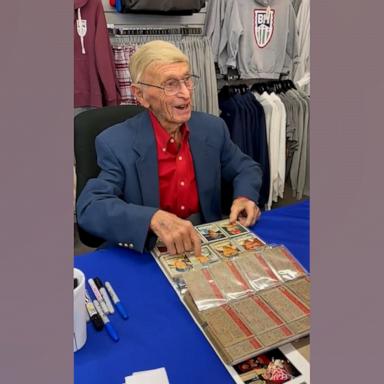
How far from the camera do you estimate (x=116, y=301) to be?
0.84m

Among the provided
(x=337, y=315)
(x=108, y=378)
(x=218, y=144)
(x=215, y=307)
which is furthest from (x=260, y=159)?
(x=337, y=315)

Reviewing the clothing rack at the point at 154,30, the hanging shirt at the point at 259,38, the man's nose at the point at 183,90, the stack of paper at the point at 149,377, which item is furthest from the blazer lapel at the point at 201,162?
the hanging shirt at the point at 259,38

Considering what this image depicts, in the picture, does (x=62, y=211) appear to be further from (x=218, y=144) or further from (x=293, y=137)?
(x=293, y=137)

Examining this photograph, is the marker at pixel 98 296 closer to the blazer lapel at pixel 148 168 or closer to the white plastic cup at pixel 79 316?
the white plastic cup at pixel 79 316

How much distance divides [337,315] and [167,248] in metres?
0.83

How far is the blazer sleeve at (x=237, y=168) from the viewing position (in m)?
1.42

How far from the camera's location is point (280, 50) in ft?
9.58

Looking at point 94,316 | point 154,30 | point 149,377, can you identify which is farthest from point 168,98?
point 154,30

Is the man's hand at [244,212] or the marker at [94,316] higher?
the man's hand at [244,212]

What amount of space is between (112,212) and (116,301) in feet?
1.04

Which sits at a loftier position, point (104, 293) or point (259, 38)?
point (259, 38)

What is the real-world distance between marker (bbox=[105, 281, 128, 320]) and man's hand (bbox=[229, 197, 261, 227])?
43 centimetres

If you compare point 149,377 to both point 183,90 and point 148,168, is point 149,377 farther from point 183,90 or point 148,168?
point 183,90

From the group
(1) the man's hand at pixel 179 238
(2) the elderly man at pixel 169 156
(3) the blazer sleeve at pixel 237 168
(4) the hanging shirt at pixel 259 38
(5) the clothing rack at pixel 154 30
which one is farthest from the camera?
(4) the hanging shirt at pixel 259 38
